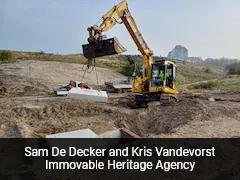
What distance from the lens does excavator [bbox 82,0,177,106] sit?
24.2 ft

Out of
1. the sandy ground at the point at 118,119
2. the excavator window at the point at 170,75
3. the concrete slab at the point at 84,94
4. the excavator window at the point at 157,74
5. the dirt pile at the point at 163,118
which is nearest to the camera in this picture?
the sandy ground at the point at 118,119

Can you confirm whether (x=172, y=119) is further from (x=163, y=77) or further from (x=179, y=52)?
(x=179, y=52)

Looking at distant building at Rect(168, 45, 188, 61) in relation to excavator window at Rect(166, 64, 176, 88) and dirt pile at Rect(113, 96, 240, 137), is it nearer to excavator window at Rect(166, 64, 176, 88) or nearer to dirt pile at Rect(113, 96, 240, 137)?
excavator window at Rect(166, 64, 176, 88)

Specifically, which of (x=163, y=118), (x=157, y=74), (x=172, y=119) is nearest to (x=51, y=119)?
(x=163, y=118)

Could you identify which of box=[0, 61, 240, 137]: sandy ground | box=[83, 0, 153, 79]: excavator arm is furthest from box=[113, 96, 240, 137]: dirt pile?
box=[83, 0, 153, 79]: excavator arm

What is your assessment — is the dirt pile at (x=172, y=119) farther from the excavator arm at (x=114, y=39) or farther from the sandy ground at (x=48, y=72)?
the sandy ground at (x=48, y=72)

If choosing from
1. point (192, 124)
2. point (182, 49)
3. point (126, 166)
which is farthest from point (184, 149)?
point (182, 49)

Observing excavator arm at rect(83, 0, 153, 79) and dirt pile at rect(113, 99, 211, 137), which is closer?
excavator arm at rect(83, 0, 153, 79)

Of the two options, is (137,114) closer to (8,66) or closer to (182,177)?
(182,177)

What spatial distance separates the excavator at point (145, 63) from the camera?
24.2 feet

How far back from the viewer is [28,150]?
411 cm

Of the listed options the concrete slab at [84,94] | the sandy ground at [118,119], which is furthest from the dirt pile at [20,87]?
the concrete slab at [84,94]

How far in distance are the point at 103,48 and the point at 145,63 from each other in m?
4.31

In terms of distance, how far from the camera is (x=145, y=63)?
10859mm
